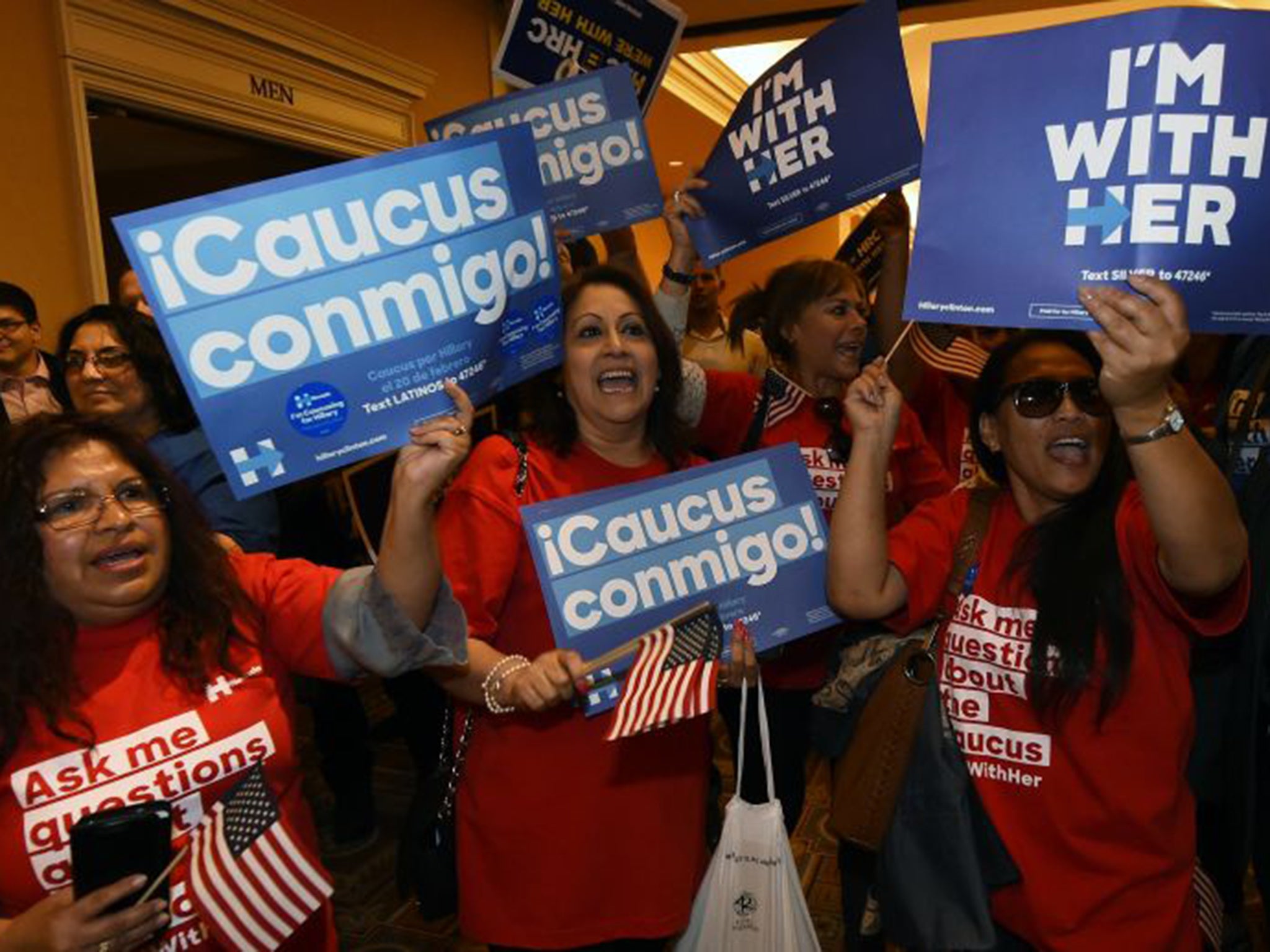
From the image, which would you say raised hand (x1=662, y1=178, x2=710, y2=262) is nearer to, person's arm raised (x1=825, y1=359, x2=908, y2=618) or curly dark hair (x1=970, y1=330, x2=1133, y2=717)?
person's arm raised (x1=825, y1=359, x2=908, y2=618)

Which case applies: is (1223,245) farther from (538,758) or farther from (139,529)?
(139,529)

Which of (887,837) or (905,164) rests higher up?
(905,164)

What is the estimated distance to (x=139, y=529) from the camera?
144 centimetres

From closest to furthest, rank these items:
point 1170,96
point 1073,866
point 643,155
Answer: point 1170,96 → point 1073,866 → point 643,155

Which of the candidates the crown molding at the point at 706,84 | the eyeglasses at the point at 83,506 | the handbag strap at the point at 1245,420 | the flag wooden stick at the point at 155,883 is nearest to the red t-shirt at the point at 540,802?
the eyeglasses at the point at 83,506

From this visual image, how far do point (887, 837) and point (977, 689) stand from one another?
0.30 meters

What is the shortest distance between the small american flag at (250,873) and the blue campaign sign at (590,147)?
169 cm

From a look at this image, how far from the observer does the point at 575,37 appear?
307 centimetres

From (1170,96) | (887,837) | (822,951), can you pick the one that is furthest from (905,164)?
(822,951)

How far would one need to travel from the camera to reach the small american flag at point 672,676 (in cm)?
144

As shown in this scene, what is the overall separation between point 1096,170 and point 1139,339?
0.26m

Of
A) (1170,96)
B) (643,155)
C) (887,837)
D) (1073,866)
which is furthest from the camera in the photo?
(643,155)

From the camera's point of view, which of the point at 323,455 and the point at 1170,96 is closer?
the point at 1170,96

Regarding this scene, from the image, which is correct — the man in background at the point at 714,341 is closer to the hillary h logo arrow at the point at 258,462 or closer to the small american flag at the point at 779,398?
the small american flag at the point at 779,398
